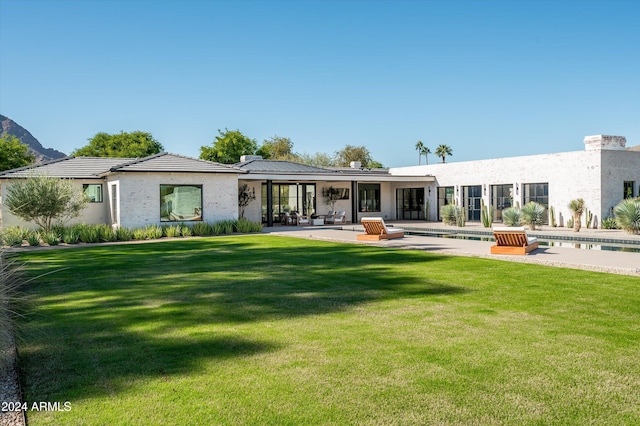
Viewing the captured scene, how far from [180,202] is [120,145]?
44250mm

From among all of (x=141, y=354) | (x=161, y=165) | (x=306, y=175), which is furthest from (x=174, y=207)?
(x=141, y=354)

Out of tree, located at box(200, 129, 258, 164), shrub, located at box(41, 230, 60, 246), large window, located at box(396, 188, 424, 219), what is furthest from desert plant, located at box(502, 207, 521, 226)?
tree, located at box(200, 129, 258, 164)

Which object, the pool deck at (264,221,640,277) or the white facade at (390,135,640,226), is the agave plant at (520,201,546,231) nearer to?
the white facade at (390,135,640,226)

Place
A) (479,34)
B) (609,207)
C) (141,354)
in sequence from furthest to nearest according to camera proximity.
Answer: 1. (479,34)
2. (609,207)
3. (141,354)

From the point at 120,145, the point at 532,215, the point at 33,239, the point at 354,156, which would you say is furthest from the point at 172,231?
the point at 354,156

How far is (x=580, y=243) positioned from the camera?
16781 mm

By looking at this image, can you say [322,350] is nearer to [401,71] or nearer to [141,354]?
[141,354]

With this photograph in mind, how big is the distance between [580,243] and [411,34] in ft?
57.4

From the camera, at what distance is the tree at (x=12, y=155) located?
48.8 metres

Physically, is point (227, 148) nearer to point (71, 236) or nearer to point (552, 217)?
point (71, 236)

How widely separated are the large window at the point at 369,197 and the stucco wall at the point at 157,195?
1171 centimetres

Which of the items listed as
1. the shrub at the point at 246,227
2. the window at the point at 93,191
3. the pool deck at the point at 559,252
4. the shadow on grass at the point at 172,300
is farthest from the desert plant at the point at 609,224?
the window at the point at 93,191

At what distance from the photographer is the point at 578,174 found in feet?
77.2

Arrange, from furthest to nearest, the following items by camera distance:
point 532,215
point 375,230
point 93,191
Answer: point 93,191 < point 532,215 < point 375,230
